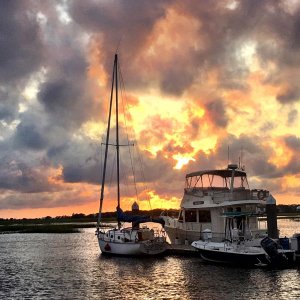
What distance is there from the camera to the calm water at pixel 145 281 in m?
31.5

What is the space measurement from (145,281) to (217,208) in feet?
46.5

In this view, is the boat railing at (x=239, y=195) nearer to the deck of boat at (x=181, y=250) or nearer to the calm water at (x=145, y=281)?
the deck of boat at (x=181, y=250)

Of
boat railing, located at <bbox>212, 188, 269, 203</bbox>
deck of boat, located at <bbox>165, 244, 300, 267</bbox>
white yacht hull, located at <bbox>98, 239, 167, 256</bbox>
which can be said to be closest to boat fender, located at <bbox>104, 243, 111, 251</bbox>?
white yacht hull, located at <bbox>98, 239, 167, 256</bbox>

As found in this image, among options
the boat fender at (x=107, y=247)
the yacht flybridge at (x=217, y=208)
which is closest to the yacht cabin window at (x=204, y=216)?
the yacht flybridge at (x=217, y=208)

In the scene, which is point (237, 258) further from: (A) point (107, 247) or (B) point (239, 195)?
(A) point (107, 247)

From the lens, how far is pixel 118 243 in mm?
50719

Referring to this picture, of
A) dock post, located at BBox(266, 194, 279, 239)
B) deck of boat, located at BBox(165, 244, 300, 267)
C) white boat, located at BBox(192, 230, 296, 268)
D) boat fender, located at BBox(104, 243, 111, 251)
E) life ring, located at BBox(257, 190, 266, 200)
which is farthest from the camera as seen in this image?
boat fender, located at BBox(104, 243, 111, 251)

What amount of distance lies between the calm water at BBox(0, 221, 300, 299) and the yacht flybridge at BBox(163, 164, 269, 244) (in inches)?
146

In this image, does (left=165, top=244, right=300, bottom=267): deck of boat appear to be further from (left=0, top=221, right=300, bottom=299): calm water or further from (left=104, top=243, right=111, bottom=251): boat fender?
(left=104, top=243, right=111, bottom=251): boat fender

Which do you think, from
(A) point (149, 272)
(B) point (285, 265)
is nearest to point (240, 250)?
(B) point (285, 265)

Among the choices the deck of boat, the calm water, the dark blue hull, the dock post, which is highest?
the dock post

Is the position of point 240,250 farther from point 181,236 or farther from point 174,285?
point 181,236

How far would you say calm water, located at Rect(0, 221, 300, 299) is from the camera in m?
31.5

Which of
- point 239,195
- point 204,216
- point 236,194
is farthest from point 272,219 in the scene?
point 204,216
